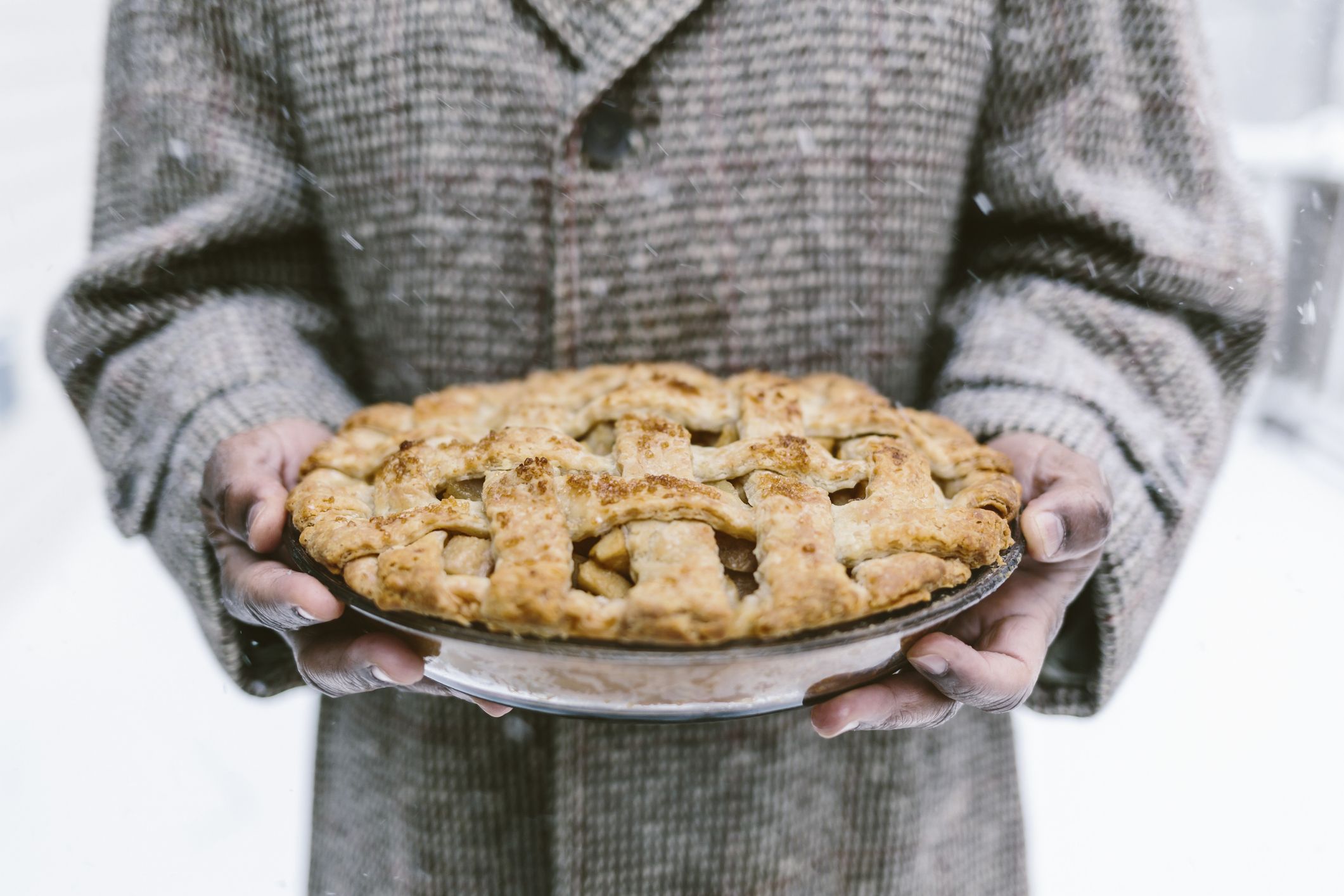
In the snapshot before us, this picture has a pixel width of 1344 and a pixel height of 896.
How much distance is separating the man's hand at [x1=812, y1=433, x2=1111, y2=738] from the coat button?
1.40 feet

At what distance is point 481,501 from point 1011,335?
1.71 feet

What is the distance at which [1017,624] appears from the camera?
0.69 m

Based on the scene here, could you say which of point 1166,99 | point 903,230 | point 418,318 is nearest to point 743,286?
point 903,230

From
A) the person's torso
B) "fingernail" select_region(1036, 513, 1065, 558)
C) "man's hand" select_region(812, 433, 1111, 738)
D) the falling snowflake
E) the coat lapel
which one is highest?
the coat lapel

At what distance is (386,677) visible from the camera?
607mm

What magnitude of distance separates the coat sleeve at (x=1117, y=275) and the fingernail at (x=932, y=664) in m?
0.26

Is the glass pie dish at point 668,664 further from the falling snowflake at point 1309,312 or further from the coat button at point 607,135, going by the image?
the falling snowflake at point 1309,312

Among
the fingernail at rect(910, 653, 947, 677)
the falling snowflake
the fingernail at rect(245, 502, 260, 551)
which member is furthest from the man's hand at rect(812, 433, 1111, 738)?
the falling snowflake

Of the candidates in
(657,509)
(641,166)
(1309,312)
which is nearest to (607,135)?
(641,166)

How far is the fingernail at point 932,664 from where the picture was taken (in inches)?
23.6

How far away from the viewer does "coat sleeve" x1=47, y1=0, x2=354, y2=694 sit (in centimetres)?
85

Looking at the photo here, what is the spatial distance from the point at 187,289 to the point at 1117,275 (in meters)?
0.91

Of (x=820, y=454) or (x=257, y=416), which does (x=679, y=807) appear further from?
(x=257, y=416)

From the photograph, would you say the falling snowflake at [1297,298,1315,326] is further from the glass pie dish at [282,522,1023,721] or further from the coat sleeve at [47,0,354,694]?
the coat sleeve at [47,0,354,694]
